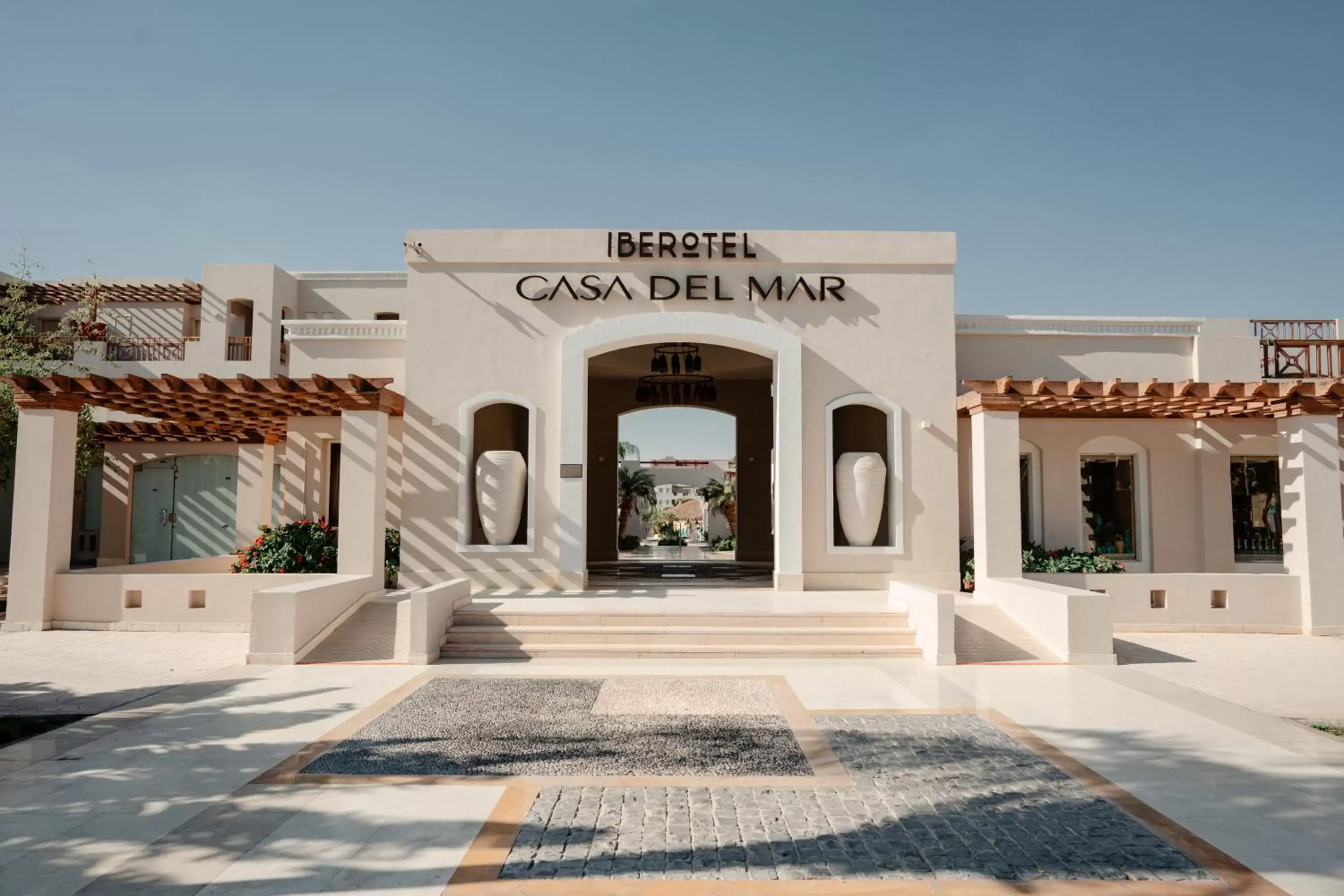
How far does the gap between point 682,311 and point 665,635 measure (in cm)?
539

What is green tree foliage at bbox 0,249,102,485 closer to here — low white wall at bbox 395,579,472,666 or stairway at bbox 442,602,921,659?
low white wall at bbox 395,579,472,666

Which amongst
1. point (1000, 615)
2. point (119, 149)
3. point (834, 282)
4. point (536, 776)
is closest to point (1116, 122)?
point (834, 282)

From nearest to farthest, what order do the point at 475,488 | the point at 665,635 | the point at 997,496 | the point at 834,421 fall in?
the point at 665,635
the point at 997,496
the point at 475,488
the point at 834,421

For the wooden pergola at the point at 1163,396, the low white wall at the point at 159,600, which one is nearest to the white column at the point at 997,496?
the wooden pergola at the point at 1163,396

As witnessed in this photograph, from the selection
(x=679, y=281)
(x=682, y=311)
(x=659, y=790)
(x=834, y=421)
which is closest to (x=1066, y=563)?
(x=834, y=421)

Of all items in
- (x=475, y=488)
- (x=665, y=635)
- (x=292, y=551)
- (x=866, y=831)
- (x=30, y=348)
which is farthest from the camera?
(x=30, y=348)

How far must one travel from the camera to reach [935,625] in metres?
8.59

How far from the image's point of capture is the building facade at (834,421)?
432 inches

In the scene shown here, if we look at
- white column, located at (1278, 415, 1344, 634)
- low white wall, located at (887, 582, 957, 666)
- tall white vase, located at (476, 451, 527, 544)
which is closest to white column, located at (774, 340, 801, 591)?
low white wall, located at (887, 582, 957, 666)

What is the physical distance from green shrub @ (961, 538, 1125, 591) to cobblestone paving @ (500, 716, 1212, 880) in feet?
23.9

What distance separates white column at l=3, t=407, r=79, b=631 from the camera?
10.8 metres

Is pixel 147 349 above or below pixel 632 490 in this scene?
above

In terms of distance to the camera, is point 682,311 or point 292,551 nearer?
point 292,551

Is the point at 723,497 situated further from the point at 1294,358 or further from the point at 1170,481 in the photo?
the point at 1294,358
